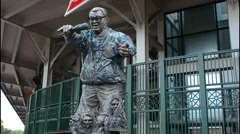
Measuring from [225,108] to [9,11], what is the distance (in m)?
10.1

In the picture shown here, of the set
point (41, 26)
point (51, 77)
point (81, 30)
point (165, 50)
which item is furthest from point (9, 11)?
point (81, 30)

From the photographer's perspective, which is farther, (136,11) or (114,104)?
(136,11)

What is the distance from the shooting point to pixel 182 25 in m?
12.1

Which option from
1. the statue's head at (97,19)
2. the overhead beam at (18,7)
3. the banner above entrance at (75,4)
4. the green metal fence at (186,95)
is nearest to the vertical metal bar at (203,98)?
the green metal fence at (186,95)

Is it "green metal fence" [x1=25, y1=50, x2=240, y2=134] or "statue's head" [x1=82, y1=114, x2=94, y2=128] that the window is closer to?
"green metal fence" [x1=25, y1=50, x2=240, y2=134]

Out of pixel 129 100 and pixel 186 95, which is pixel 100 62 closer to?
pixel 186 95

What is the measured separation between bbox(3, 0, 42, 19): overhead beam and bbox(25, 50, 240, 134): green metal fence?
610 centimetres

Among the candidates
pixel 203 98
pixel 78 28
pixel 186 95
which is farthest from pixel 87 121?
pixel 186 95

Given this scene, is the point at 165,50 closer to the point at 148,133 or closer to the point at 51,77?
the point at 148,133

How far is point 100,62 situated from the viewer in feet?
9.34

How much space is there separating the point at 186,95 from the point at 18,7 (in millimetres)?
8613

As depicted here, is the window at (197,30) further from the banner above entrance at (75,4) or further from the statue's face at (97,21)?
the statue's face at (97,21)

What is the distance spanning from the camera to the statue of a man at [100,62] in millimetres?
2770

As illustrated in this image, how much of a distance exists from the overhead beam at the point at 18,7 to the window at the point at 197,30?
5.73 meters
